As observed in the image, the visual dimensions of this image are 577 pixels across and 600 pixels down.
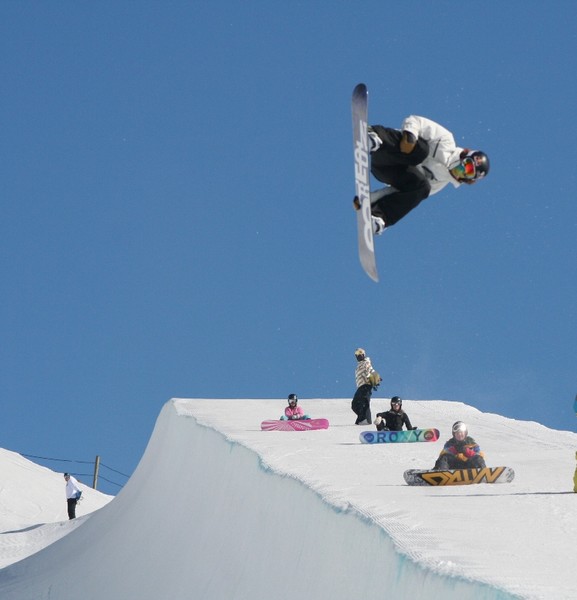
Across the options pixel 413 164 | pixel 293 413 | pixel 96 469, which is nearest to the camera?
pixel 413 164

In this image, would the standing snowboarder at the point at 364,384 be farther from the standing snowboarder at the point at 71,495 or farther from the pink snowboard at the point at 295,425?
the standing snowboarder at the point at 71,495

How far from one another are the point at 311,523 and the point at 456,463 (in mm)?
2991

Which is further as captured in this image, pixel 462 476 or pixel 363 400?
pixel 363 400

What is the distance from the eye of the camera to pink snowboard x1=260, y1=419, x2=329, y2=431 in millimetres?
15508

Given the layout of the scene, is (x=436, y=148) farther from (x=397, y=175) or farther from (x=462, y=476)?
(x=462, y=476)

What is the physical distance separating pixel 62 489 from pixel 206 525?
63.6 feet

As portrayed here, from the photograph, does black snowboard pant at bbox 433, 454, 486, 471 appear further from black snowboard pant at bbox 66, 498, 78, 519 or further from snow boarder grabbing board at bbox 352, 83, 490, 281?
black snowboard pant at bbox 66, 498, 78, 519

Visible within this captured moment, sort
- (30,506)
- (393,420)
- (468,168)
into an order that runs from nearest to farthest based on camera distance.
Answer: (468,168) → (393,420) → (30,506)

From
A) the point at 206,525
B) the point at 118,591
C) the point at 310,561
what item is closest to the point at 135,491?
the point at 118,591

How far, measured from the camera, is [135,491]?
16953 millimetres

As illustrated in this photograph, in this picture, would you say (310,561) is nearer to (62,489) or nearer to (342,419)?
(342,419)

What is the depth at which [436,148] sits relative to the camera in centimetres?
848

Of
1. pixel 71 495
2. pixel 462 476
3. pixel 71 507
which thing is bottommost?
pixel 462 476

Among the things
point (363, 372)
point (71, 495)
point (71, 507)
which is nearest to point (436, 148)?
point (363, 372)
